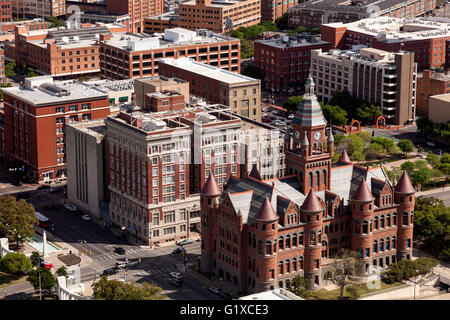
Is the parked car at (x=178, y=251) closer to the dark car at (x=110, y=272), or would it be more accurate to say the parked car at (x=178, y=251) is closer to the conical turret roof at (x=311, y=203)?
the dark car at (x=110, y=272)

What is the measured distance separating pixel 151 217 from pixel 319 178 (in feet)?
141

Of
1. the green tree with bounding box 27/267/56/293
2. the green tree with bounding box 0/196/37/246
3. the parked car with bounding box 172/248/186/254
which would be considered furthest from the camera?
the green tree with bounding box 0/196/37/246

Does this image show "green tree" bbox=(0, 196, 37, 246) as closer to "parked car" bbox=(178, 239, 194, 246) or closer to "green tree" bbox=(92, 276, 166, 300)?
"parked car" bbox=(178, 239, 194, 246)

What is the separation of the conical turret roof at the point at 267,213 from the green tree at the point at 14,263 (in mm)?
50735

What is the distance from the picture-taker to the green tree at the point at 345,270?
16612 centimetres

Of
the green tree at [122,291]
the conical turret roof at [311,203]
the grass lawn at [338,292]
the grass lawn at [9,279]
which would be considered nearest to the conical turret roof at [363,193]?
the conical turret roof at [311,203]

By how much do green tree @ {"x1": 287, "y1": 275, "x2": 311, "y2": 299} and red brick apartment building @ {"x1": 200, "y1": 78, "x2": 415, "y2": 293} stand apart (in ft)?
10.3

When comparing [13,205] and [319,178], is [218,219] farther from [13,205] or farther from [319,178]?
[13,205]

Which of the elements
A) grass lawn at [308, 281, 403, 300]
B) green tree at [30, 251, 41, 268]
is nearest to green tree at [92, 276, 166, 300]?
green tree at [30, 251, 41, 268]

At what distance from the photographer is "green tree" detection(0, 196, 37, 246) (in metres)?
194

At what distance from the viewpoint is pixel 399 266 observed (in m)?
174

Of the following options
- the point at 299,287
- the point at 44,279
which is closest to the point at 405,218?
the point at 299,287

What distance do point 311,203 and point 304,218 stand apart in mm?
3401
